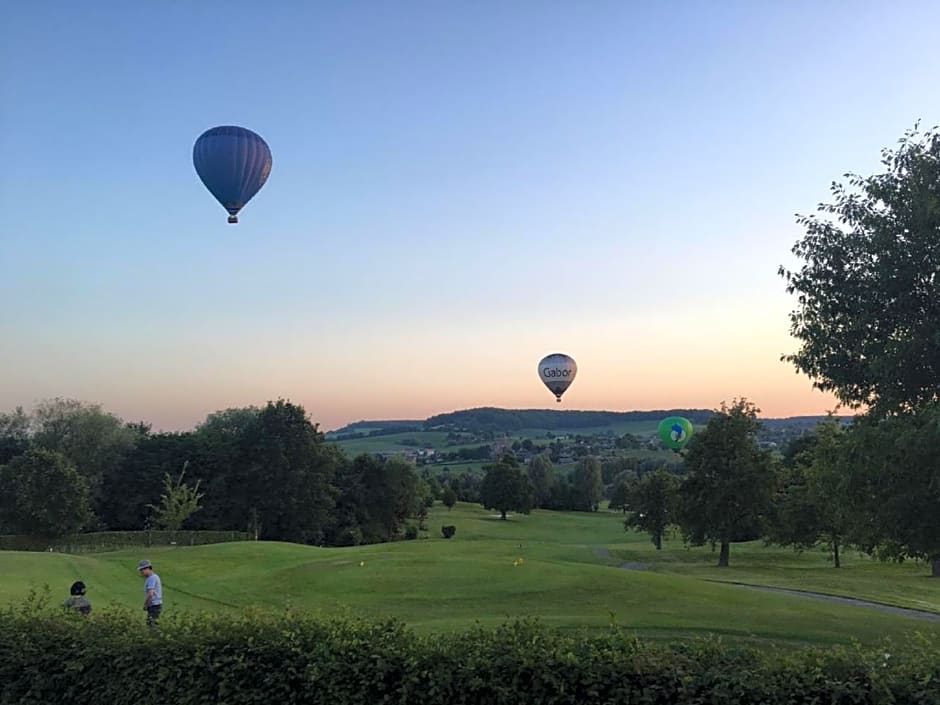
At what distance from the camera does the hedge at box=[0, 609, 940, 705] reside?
6.88 meters

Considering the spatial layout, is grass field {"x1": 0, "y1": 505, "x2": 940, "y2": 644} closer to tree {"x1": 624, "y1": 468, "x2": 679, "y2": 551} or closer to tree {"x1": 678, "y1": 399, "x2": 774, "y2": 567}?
tree {"x1": 678, "y1": 399, "x2": 774, "y2": 567}

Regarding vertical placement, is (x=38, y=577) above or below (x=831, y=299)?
below

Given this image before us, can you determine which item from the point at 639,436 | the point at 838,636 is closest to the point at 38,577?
the point at 838,636

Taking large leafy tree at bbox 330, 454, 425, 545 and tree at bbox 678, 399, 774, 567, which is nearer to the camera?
tree at bbox 678, 399, 774, 567

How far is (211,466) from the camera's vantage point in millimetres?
76562

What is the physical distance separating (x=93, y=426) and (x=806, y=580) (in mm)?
70687

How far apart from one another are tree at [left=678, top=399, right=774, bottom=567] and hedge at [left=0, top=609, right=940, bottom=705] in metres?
38.1

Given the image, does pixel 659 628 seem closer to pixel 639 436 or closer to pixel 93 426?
pixel 93 426

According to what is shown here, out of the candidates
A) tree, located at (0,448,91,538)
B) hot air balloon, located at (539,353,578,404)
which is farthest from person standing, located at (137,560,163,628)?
tree, located at (0,448,91,538)

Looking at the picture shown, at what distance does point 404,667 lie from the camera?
299 inches

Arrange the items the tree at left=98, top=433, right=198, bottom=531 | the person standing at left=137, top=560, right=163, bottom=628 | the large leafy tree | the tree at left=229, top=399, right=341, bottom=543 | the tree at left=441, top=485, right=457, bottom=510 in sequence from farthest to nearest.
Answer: the tree at left=441, top=485, right=457, bottom=510
the large leafy tree
the tree at left=98, top=433, right=198, bottom=531
the tree at left=229, top=399, right=341, bottom=543
the person standing at left=137, top=560, right=163, bottom=628

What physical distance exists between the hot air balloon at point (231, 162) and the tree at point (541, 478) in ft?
290

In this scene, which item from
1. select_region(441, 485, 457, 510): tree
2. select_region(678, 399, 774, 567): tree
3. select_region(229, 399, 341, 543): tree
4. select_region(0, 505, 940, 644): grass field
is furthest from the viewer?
select_region(441, 485, 457, 510): tree

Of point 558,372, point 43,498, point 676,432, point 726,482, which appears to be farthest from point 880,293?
point 43,498
